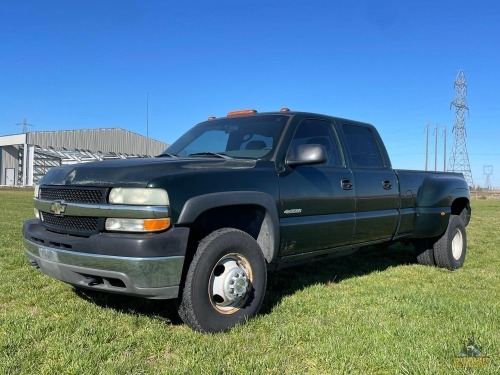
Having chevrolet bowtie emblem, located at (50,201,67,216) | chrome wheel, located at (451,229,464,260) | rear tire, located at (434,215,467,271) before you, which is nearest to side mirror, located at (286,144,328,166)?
chevrolet bowtie emblem, located at (50,201,67,216)

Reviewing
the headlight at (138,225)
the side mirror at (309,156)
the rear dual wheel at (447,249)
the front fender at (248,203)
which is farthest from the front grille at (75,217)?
the rear dual wheel at (447,249)

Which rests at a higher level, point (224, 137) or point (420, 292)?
point (224, 137)

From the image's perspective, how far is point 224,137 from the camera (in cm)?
489

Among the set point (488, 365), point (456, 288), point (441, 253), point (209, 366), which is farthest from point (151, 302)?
point (441, 253)

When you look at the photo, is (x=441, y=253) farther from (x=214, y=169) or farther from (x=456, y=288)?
(x=214, y=169)

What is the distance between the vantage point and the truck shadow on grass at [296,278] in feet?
13.7

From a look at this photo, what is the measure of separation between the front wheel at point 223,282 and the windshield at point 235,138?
3.14ft

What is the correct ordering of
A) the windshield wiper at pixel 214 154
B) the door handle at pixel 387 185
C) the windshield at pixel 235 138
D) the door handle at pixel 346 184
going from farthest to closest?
the door handle at pixel 387 185
the door handle at pixel 346 184
the windshield at pixel 235 138
the windshield wiper at pixel 214 154

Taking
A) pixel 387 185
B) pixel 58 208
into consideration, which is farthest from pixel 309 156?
pixel 58 208

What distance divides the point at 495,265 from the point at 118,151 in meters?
44.0

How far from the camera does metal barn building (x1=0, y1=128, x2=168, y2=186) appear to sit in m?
41.5

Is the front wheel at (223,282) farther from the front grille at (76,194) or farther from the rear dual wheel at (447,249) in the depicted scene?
the rear dual wheel at (447,249)

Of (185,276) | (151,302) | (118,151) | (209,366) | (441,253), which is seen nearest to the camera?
(209,366)

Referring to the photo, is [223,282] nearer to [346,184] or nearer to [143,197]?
[143,197]
